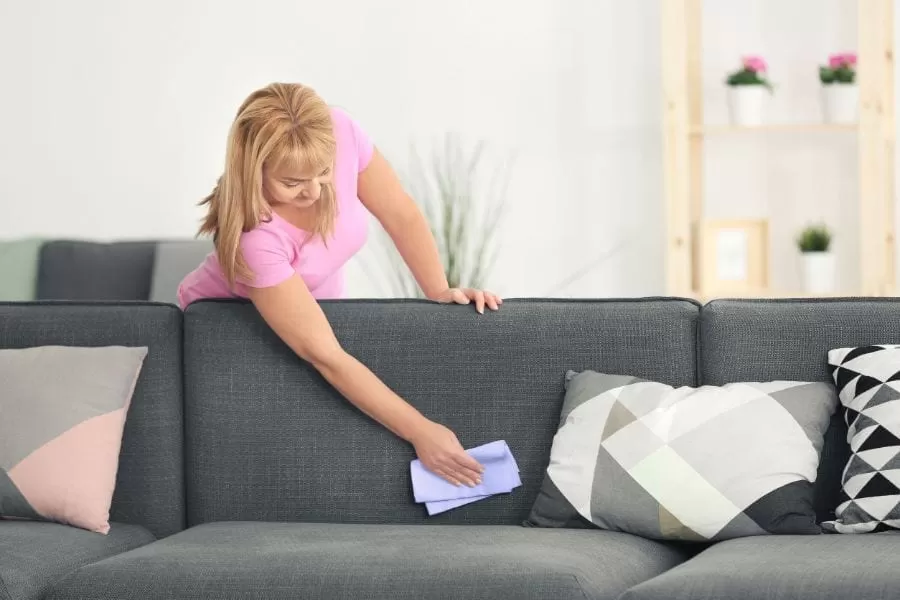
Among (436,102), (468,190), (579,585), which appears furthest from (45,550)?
(436,102)

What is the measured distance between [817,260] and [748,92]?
67 cm

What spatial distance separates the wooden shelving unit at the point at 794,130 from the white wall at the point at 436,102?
240 millimetres

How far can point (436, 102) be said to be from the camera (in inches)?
198

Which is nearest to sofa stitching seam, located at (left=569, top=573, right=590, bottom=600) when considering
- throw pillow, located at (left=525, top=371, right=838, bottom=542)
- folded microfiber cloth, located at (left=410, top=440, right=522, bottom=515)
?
throw pillow, located at (left=525, top=371, right=838, bottom=542)

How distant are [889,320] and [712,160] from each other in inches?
102

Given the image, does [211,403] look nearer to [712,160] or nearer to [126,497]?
[126,497]

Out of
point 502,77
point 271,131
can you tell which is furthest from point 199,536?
point 502,77

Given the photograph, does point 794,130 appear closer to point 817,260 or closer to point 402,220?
point 817,260

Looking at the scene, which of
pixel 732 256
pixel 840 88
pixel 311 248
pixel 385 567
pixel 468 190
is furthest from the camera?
pixel 468 190

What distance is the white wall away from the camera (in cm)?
486

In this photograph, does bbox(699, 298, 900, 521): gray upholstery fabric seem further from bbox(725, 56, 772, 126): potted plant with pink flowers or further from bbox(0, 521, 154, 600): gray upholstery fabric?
bbox(725, 56, 772, 126): potted plant with pink flowers

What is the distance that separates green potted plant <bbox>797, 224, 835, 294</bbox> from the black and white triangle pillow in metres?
2.40

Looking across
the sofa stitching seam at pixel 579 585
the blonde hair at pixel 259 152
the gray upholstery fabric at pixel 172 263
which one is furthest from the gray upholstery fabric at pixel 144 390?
the gray upholstery fabric at pixel 172 263

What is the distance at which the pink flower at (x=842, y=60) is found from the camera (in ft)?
14.9
